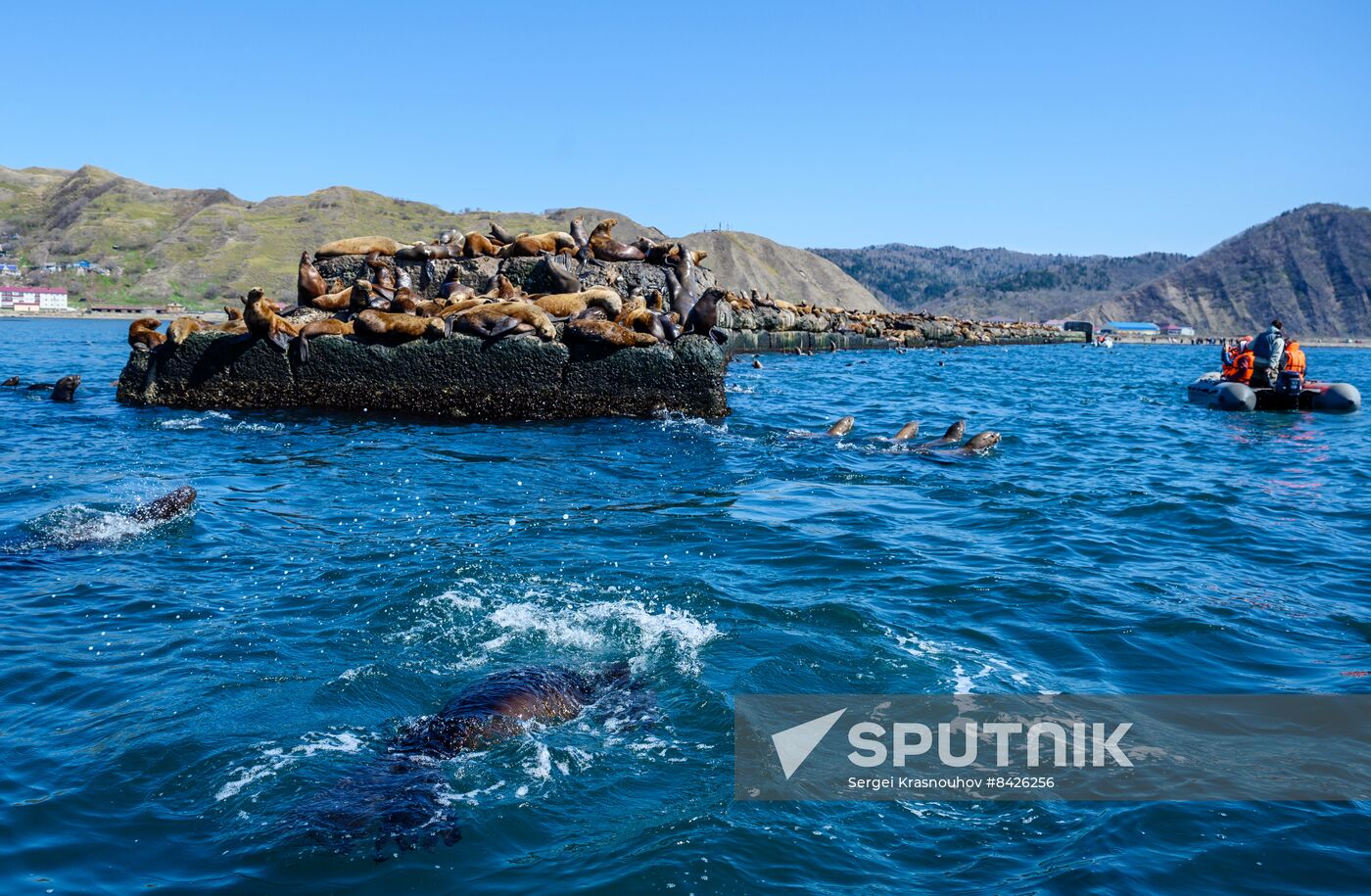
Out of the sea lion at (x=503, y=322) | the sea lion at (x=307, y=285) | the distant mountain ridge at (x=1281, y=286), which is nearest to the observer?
the sea lion at (x=503, y=322)

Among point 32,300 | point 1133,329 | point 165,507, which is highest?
point 1133,329

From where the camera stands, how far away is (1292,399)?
19.5 metres

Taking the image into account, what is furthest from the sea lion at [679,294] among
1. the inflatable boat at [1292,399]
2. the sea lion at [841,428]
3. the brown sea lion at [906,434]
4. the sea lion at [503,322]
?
the inflatable boat at [1292,399]

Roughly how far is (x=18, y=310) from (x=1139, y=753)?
10531 cm

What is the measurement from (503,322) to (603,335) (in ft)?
4.77

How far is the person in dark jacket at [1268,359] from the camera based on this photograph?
763 inches

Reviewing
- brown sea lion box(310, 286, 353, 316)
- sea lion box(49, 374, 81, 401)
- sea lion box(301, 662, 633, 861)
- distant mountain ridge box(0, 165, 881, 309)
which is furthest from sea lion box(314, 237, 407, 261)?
distant mountain ridge box(0, 165, 881, 309)

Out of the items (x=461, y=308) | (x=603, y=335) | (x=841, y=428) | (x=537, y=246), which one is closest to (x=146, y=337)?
(x=461, y=308)

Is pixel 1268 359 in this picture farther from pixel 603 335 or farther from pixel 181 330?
pixel 181 330

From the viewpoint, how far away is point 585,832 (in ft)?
11.3

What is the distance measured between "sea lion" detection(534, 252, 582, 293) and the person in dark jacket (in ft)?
47.6

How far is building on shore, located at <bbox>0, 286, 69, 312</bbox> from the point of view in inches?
3410

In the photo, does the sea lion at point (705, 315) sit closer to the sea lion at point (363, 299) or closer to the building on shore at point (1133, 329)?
the sea lion at point (363, 299)

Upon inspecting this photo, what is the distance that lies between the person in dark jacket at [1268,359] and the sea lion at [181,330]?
67.2 ft
